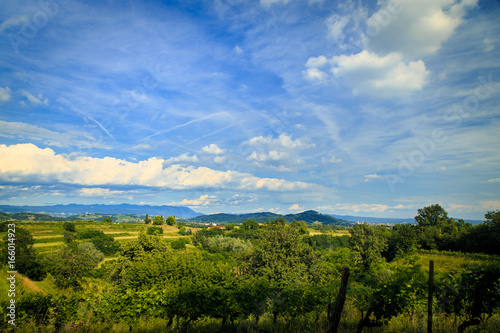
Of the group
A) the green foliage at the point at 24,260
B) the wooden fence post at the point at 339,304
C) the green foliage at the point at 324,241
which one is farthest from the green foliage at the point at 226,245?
the wooden fence post at the point at 339,304

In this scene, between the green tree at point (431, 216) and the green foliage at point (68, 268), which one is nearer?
the green foliage at point (68, 268)

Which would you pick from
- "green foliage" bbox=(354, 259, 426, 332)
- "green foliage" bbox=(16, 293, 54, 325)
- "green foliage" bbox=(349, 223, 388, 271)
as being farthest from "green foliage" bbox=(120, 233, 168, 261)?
"green foliage" bbox=(349, 223, 388, 271)

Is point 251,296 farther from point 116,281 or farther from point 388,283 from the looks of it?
point 116,281

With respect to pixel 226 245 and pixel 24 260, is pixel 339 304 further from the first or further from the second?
pixel 226 245

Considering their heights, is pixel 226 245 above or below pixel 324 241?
above

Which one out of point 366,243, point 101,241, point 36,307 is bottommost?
point 101,241

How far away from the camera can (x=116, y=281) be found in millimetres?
28203

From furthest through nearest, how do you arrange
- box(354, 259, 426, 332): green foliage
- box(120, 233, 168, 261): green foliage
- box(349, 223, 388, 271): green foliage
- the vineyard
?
box(349, 223, 388, 271): green foliage, box(120, 233, 168, 261): green foliage, the vineyard, box(354, 259, 426, 332): green foliage

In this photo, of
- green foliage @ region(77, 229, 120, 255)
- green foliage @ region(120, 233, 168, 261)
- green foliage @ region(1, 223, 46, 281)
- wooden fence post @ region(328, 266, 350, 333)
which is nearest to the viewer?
wooden fence post @ region(328, 266, 350, 333)

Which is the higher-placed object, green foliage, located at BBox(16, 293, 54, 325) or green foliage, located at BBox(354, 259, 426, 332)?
green foliage, located at BBox(354, 259, 426, 332)

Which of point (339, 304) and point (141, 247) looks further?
point (141, 247)

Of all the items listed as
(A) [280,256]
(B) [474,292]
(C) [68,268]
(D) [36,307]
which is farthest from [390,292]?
(C) [68,268]

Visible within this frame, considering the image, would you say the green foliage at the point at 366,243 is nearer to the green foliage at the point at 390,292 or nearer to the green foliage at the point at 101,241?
the green foliage at the point at 390,292

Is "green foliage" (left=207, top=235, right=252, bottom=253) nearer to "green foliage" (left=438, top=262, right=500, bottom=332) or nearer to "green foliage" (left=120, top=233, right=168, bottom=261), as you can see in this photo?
"green foliage" (left=120, top=233, right=168, bottom=261)
